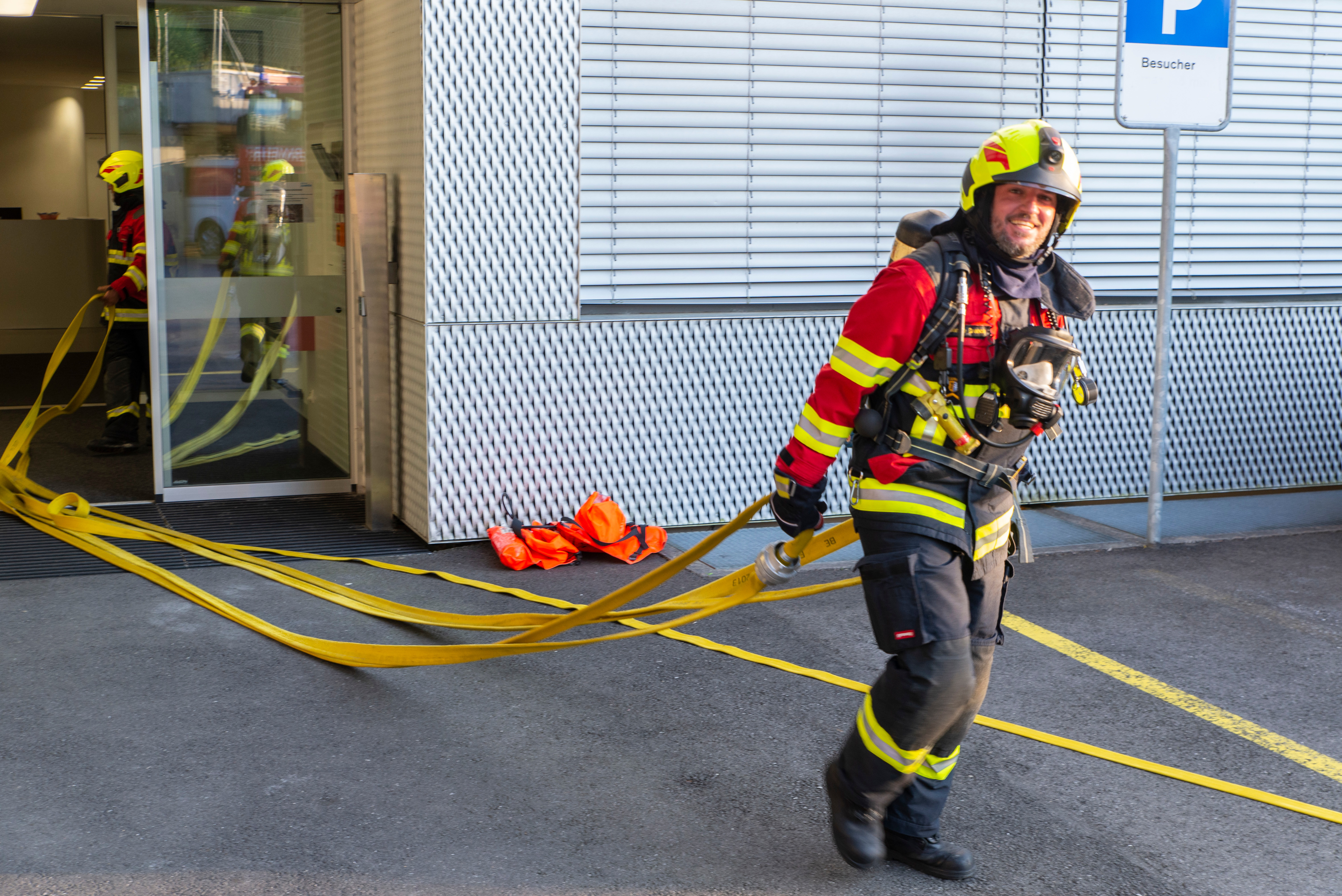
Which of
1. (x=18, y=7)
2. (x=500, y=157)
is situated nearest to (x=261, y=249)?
(x=500, y=157)

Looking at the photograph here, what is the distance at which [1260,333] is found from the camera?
25.3 ft

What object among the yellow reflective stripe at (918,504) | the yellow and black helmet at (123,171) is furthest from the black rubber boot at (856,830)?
the yellow and black helmet at (123,171)

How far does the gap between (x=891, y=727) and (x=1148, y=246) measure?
5227 millimetres

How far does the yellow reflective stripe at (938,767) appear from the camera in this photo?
337 cm

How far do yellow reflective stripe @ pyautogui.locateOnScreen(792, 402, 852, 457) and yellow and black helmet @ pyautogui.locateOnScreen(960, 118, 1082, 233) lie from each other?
2.32 feet

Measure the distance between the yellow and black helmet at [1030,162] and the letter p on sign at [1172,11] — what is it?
12.0 ft

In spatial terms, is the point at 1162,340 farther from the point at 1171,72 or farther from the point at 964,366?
the point at 964,366

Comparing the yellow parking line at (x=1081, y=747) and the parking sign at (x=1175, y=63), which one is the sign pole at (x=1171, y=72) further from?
the yellow parking line at (x=1081, y=747)

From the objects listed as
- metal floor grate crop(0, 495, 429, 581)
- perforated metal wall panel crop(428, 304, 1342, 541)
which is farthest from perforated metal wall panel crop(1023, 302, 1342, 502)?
metal floor grate crop(0, 495, 429, 581)

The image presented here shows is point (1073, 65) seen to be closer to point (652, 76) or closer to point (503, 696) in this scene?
point (652, 76)

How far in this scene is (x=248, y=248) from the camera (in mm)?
7633

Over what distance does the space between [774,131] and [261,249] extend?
3.12 metres

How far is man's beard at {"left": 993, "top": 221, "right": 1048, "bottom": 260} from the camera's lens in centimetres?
330

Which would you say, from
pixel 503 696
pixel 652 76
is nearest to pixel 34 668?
pixel 503 696
